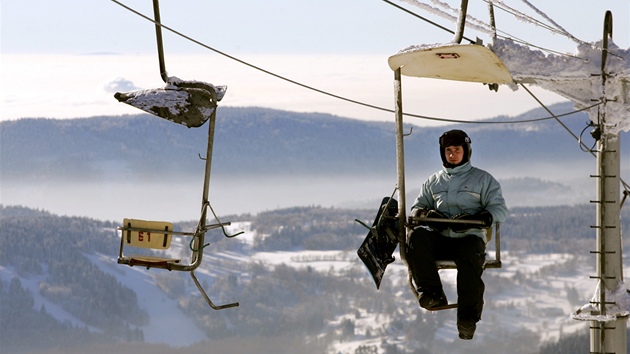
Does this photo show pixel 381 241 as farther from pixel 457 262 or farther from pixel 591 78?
pixel 591 78

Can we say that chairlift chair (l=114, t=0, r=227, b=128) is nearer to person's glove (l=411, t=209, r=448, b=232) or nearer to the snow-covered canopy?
person's glove (l=411, t=209, r=448, b=232)

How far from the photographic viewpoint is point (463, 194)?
41.9ft

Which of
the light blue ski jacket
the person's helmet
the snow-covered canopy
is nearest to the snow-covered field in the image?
the snow-covered canopy

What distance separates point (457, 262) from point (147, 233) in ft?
9.49

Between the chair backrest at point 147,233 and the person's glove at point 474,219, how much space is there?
267 centimetres

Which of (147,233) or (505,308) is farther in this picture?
(505,308)

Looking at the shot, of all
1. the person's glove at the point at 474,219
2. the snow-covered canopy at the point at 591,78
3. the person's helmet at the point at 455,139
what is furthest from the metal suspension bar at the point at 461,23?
the snow-covered canopy at the point at 591,78

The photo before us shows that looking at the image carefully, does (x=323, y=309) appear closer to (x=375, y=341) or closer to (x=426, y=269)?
(x=375, y=341)

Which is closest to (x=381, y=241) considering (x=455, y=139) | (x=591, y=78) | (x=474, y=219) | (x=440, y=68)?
(x=474, y=219)

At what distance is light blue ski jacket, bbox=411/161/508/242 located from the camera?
12.7 meters

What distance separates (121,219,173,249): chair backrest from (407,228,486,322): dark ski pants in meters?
2.29

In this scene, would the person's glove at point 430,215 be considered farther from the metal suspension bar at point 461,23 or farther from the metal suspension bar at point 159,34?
the metal suspension bar at point 159,34

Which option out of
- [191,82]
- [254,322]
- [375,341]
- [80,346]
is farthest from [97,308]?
[191,82]

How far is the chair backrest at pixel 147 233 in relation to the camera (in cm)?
1316
